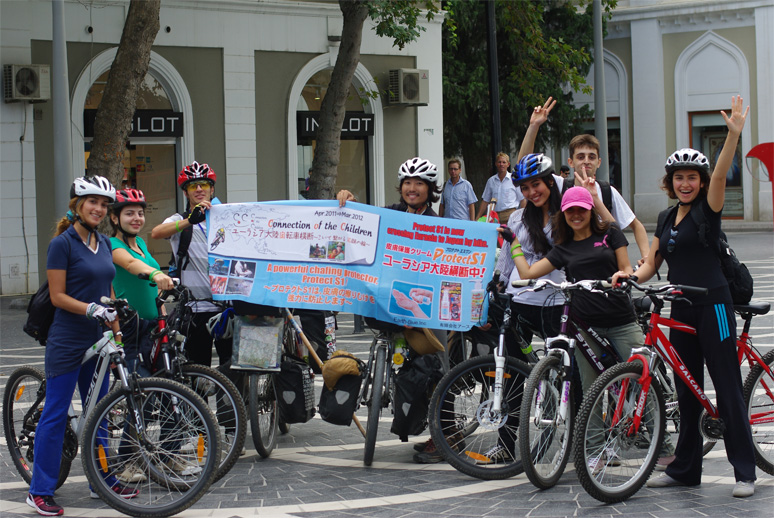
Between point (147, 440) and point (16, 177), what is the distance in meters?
12.7

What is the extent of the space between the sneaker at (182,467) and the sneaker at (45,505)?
63cm

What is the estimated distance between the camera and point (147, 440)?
550 centimetres

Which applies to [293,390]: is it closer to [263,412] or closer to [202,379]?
[263,412]

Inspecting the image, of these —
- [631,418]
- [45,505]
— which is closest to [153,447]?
[45,505]

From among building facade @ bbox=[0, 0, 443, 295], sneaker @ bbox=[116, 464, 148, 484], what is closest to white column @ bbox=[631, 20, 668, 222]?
building facade @ bbox=[0, 0, 443, 295]

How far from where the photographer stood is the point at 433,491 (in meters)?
5.95

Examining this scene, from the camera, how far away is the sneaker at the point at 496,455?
6266 mm

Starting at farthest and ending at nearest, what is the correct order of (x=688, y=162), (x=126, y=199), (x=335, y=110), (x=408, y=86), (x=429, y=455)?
(x=408, y=86), (x=335, y=110), (x=429, y=455), (x=126, y=199), (x=688, y=162)

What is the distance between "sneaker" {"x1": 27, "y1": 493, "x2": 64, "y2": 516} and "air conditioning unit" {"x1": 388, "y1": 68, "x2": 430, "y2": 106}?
1672cm

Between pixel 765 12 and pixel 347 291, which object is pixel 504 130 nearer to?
pixel 765 12

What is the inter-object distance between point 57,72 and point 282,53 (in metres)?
6.40

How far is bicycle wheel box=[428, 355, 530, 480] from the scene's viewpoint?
20.2 feet

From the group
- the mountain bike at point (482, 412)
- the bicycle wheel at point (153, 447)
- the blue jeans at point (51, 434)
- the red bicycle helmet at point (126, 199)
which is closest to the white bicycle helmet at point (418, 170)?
the mountain bike at point (482, 412)

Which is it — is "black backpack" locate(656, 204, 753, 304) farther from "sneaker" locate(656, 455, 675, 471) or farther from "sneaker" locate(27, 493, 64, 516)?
"sneaker" locate(27, 493, 64, 516)
